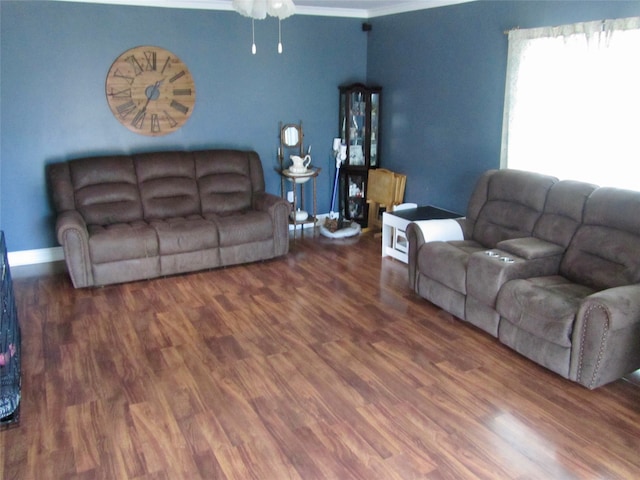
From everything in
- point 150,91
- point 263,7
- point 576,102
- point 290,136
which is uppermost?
point 263,7

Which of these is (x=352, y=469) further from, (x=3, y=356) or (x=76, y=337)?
(x=76, y=337)

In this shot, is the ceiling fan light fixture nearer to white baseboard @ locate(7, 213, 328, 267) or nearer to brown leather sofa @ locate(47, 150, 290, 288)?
brown leather sofa @ locate(47, 150, 290, 288)

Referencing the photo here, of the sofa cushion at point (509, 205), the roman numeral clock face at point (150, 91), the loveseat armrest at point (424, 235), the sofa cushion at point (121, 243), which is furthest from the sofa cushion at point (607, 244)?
the roman numeral clock face at point (150, 91)

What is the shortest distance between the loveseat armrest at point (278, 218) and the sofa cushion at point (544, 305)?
241 centimetres

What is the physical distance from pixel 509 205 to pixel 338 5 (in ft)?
10.2

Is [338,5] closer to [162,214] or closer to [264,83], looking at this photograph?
[264,83]

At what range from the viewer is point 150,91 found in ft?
17.7

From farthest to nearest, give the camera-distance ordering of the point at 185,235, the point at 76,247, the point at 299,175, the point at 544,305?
the point at 299,175
the point at 185,235
the point at 76,247
the point at 544,305

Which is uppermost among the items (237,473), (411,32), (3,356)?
(411,32)

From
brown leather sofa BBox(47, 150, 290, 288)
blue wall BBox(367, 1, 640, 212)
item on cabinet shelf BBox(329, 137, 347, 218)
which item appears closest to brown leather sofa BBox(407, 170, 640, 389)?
blue wall BBox(367, 1, 640, 212)

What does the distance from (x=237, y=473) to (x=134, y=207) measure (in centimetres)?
333

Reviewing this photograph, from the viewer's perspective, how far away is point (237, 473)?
7.72 ft

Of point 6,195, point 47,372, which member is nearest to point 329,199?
point 6,195

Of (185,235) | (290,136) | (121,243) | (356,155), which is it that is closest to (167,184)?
(185,235)
